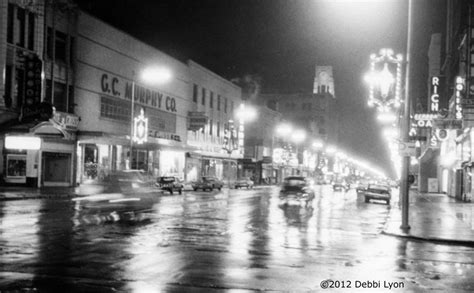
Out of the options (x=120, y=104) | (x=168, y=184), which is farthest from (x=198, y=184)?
(x=168, y=184)

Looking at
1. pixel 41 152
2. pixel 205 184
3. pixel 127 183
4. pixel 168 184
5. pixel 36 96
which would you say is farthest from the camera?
A: pixel 205 184

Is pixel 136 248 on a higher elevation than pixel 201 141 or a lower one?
lower

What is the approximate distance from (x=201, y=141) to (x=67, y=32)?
97.0ft

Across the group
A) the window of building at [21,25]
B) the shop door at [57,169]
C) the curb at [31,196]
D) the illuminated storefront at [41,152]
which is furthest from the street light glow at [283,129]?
the curb at [31,196]

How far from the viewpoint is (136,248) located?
14.5m

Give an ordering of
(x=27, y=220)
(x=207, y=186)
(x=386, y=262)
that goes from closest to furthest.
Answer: (x=386, y=262) → (x=27, y=220) → (x=207, y=186)

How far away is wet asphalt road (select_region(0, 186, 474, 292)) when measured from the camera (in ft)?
34.0

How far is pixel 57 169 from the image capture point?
4722cm

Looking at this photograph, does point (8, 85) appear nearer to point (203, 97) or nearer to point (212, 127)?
point (203, 97)

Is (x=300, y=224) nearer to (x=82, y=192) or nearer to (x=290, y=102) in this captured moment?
(x=82, y=192)

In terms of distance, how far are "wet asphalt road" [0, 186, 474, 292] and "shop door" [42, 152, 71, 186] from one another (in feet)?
79.2

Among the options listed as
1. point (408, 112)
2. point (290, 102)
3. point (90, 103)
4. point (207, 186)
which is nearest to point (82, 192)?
point (90, 103)

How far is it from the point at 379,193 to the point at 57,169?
24.6m

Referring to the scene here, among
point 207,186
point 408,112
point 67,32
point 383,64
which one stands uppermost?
point 67,32
